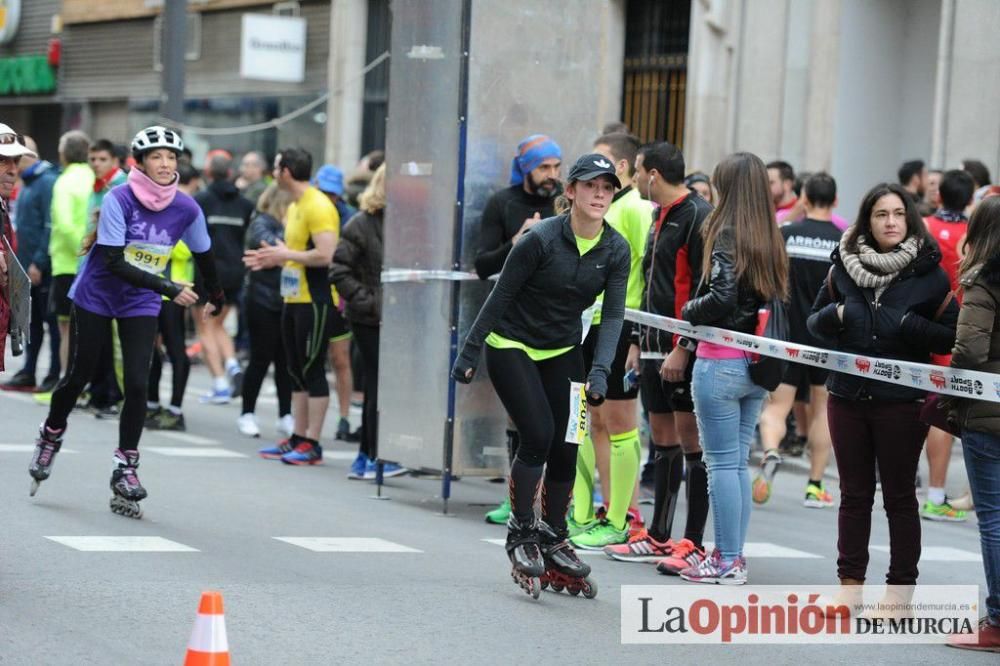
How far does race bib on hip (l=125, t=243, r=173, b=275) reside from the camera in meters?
8.99

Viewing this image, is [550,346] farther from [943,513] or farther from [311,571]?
[943,513]

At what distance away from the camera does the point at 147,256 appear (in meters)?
9.06

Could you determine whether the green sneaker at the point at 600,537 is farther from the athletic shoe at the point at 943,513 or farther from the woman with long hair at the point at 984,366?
the athletic shoe at the point at 943,513

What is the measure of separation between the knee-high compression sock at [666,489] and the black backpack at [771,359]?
3.19ft

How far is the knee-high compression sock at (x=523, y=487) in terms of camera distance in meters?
7.51

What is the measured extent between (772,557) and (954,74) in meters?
10.2

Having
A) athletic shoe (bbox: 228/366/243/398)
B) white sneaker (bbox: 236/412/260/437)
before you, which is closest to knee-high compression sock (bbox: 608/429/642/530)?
white sneaker (bbox: 236/412/260/437)

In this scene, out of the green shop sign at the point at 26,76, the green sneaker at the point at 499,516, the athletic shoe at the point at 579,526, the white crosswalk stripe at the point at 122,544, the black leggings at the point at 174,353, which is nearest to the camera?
the white crosswalk stripe at the point at 122,544

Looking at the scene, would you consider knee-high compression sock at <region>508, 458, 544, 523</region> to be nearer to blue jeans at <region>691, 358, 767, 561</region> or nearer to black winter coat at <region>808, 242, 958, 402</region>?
blue jeans at <region>691, 358, 767, 561</region>

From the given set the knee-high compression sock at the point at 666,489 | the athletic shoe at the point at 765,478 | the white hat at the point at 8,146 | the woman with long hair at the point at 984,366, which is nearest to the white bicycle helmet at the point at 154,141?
the white hat at the point at 8,146

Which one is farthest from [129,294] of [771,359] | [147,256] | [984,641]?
[984,641]

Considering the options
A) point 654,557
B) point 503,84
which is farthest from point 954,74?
point 654,557

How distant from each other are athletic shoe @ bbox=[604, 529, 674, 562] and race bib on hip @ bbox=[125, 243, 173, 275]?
2747mm

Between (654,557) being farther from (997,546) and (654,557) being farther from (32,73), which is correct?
(32,73)
